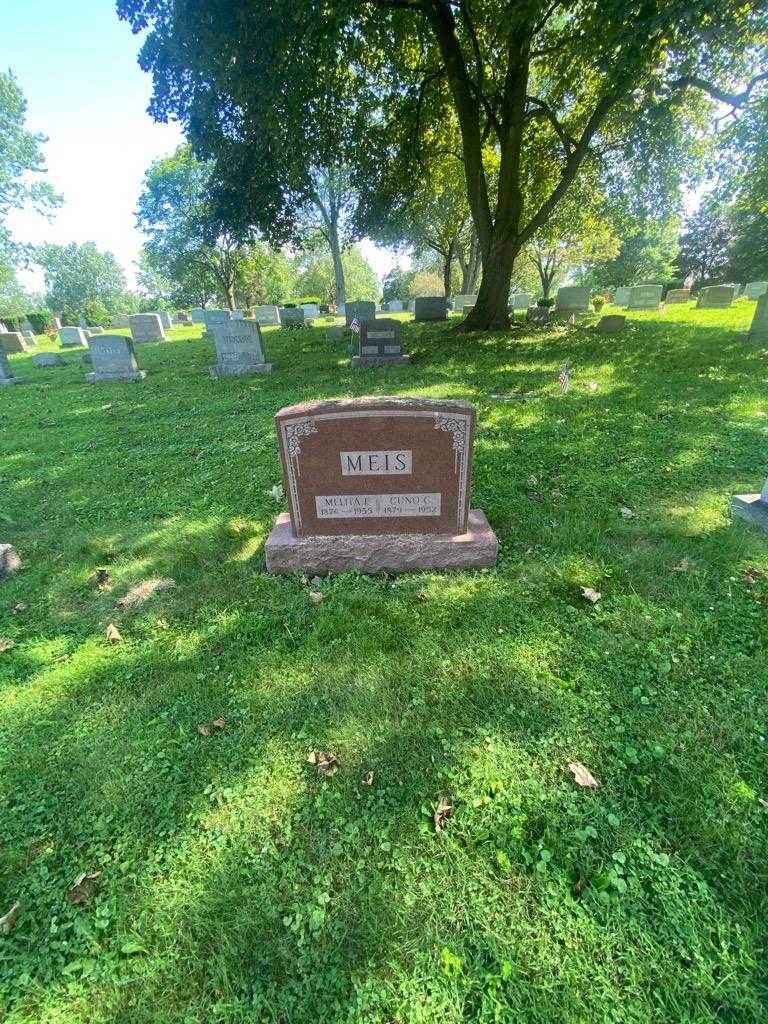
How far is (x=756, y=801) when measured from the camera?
1944mm

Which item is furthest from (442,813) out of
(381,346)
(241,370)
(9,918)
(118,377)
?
(118,377)

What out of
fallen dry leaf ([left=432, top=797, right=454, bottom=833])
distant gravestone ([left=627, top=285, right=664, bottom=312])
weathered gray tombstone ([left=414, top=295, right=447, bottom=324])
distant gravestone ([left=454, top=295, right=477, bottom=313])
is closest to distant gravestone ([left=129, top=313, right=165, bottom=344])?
weathered gray tombstone ([left=414, top=295, right=447, bottom=324])

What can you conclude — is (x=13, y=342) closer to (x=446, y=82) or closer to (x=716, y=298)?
(x=446, y=82)

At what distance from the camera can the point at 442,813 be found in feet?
6.44

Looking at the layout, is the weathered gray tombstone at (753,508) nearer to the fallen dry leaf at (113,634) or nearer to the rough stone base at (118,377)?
the fallen dry leaf at (113,634)

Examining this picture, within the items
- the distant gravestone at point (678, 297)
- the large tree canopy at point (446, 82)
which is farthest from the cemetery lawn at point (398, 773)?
the distant gravestone at point (678, 297)

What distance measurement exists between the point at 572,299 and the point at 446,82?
10.4 metres

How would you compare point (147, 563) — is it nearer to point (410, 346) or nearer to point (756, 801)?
point (756, 801)

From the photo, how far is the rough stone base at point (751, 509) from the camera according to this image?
375 cm

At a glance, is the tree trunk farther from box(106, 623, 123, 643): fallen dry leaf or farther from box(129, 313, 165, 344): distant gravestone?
box(129, 313, 165, 344): distant gravestone

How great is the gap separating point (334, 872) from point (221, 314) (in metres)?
26.7

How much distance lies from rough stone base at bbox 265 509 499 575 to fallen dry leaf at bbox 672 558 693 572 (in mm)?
1262

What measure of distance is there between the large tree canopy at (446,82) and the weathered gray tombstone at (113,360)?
5.05 metres

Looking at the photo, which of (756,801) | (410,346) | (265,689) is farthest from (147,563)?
(410,346)
